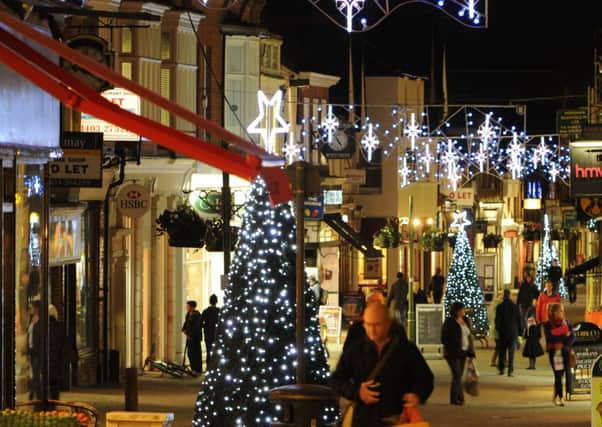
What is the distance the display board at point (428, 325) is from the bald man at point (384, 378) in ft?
82.7

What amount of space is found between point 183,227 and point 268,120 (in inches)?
312

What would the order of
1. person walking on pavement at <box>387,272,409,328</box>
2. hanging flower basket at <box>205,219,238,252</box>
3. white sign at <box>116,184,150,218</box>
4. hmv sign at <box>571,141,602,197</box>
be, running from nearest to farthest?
hmv sign at <box>571,141,602,197</box>, white sign at <box>116,184,150,218</box>, hanging flower basket at <box>205,219,238,252</box>, person walking on pavement at <box>387,272,409,328</box>

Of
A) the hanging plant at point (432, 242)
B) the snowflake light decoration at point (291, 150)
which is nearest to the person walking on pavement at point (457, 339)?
the snowflake light decoration at point (291, 150)

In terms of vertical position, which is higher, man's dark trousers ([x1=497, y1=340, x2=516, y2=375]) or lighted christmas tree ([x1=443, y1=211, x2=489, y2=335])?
lighted christmas tree ([x1=443, y1=211, x2=489, y2=335])

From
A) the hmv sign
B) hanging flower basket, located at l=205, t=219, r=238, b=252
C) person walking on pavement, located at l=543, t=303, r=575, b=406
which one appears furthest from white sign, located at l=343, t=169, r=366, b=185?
person walking on pavement, located at l=543, t=303, r=575, b=406

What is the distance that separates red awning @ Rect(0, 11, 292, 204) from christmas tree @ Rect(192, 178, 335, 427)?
24.3 feet

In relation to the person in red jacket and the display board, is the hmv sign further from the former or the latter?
the display board

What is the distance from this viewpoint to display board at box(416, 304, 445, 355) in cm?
3625

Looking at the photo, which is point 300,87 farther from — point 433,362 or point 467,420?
point 467,420

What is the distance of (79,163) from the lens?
22.2 m

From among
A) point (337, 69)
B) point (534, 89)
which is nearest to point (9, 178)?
point (337, 69)

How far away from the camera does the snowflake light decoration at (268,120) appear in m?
37.5

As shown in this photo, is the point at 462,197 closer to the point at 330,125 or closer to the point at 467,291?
the point at 330,125

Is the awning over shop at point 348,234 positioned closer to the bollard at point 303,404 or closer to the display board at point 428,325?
the display board at point 428,325
